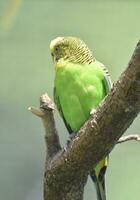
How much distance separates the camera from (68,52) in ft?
5.16

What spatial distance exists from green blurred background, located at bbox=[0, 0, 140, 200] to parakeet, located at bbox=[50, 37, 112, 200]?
483mm

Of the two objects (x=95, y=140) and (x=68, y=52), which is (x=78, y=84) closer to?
(x=68, y=52)

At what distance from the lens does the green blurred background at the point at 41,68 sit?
2.05 metres

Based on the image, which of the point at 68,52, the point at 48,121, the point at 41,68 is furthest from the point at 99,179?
the point at 41,68

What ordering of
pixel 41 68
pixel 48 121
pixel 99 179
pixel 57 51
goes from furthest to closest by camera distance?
pixel 41 68 < pixel 57 51 < pixel 99 179 < pixel 48 121

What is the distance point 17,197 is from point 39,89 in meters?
0.46

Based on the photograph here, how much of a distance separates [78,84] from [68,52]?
5.3 inches

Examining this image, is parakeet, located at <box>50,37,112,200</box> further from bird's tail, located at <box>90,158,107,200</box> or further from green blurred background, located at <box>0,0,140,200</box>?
green blurred background, located at <box>0,0,140,200</box>

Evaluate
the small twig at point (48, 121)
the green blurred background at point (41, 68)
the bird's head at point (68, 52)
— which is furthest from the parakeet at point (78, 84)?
the green blurred background at point (41, 68)

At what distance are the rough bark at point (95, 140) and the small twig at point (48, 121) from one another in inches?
0.4

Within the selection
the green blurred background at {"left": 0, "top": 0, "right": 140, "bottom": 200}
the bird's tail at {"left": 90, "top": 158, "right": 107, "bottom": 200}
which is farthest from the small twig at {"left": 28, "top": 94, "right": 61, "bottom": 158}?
the green blurred background at {"left": 0, "top": 0, "right": 140, "bottom": 200}

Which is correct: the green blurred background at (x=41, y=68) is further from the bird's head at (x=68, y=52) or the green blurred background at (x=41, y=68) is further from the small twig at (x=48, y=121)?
the small twig at (x=48, y=121)

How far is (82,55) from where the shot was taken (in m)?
1.54

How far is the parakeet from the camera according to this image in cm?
146
